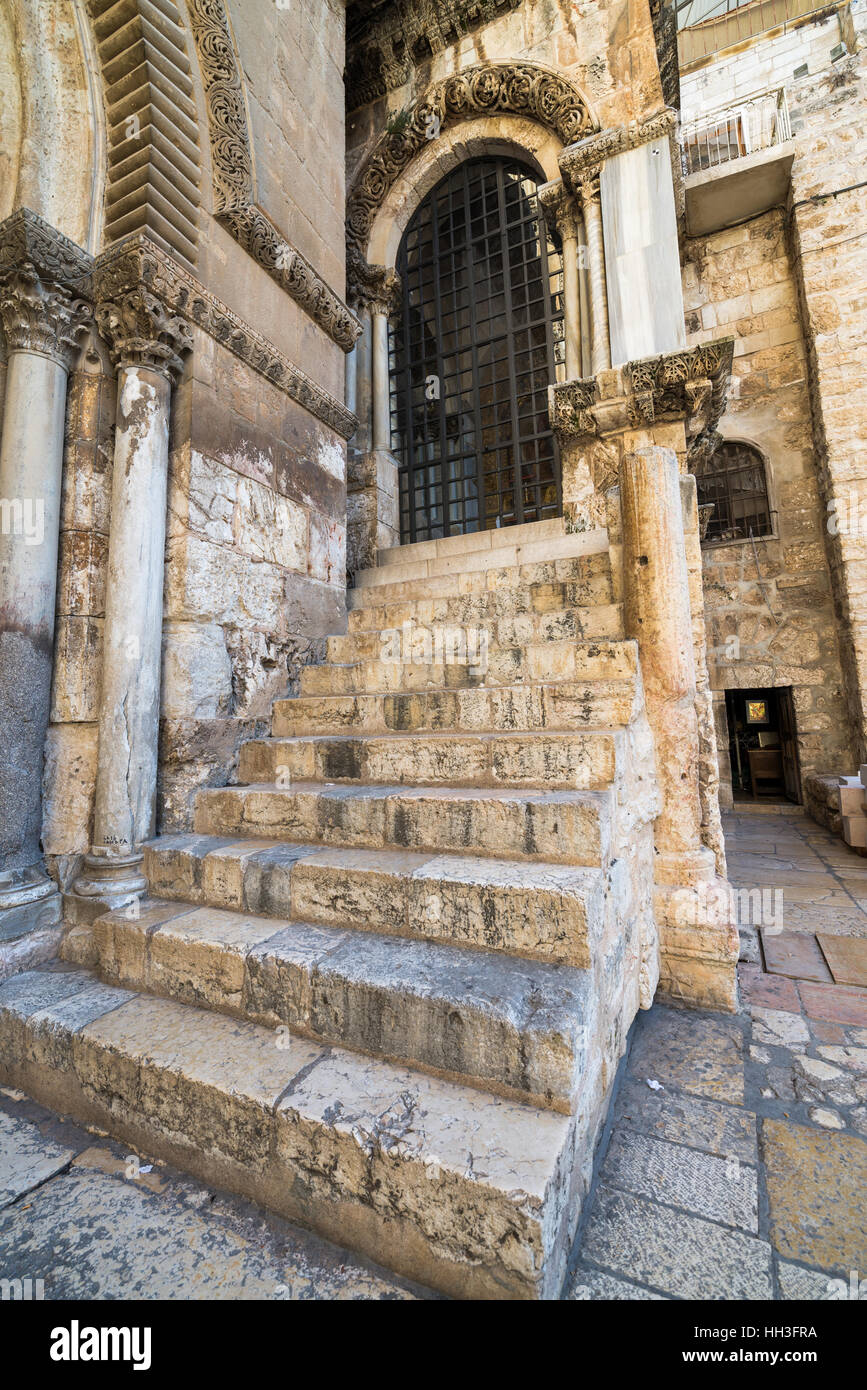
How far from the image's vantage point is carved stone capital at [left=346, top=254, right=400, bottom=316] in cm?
591

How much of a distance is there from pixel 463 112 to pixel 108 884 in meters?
7.81

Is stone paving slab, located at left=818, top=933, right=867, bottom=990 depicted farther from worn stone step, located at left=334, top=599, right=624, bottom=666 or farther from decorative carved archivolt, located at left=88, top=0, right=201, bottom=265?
decorative carved archivolt, located at left=88, top=0, right=201, bottom=265

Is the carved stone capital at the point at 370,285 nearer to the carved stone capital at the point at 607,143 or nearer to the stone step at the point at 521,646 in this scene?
the carved stone capital at the point at 607,143

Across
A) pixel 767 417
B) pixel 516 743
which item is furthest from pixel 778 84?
pixel 516 743

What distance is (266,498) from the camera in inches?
130

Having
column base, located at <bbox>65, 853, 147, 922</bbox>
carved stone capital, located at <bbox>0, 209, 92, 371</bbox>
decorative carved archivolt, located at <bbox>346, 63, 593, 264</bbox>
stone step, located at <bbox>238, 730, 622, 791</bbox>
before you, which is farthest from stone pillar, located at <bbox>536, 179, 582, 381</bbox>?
column base, located at <bbox>65, 853, 147, 922</bbox>

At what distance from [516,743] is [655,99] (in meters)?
5.84

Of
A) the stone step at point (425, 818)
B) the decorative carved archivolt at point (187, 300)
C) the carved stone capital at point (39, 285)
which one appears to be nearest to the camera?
the stone step at point (425, 818)

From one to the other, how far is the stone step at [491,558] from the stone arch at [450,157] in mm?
3774

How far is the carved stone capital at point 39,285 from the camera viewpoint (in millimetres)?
2430

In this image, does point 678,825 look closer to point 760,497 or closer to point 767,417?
point 760,497

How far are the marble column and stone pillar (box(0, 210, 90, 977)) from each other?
361 centimetres

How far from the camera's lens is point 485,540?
15.7 feet

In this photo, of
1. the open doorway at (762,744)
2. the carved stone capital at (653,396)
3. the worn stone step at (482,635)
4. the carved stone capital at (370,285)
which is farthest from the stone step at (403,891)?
the open doorway at (762,744)
